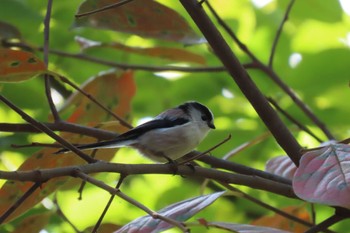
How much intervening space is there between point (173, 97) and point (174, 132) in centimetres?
31

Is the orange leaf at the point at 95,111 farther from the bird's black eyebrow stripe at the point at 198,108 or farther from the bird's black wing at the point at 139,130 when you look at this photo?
the bird's black eyebrow stripe at the point at 198,108

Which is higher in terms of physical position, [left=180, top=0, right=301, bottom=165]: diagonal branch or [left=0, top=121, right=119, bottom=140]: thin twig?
[left=0, top=121, right=119, bottom=140]: thin twig

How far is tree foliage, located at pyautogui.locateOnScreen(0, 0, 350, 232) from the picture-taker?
1.35 metres

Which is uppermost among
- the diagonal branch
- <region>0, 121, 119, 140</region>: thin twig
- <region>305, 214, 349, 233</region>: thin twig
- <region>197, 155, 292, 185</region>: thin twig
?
<region>0, 121, 119, 140</region>: thin twig

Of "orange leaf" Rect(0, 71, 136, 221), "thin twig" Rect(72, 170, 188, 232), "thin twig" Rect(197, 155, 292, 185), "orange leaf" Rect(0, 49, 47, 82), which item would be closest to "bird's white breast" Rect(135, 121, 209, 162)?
"orange leaf" Rect(0, 71, 136, 221)

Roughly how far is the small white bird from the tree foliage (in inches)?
2.8

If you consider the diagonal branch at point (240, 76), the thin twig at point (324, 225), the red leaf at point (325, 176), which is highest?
the diagonal branch at point (240, 76)

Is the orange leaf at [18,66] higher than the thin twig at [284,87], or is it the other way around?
the orange leaf at [18,66]

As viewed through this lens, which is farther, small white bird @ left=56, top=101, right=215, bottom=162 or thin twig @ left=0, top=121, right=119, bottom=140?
small white bird @ left=56, top=101, right=215, bottom=162

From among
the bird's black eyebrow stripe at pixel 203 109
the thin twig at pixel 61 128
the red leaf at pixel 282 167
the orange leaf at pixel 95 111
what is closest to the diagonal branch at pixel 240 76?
the red leaf at pixel 282 167

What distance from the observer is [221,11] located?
2.31m

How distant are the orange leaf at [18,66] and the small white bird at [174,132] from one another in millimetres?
357

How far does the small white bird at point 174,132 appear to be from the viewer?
177 centimetres

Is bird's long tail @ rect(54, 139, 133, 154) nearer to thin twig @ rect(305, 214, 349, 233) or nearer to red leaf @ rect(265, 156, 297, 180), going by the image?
red leaf @ rect(265, 156, 297, 180)
